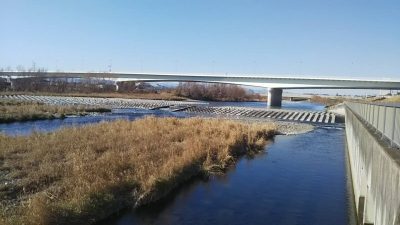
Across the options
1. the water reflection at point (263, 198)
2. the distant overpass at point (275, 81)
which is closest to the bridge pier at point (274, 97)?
the distant overpass at point (275, 81)

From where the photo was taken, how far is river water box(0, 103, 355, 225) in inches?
623

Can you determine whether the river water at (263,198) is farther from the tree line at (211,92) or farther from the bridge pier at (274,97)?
the tree line at (211,92)

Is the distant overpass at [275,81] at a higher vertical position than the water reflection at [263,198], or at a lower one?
higher

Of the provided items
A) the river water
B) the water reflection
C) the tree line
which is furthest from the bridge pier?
the water reflection

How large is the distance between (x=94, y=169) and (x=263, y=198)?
7.28 metres

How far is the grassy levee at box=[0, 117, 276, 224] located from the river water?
29.6 inches

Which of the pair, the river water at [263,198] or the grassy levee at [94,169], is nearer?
the grassy levee at [94,169]

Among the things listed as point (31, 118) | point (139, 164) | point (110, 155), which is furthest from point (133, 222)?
point (31, 118)

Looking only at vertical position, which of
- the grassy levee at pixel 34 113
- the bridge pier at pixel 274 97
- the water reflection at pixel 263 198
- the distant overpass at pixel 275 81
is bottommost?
the water reflection at pixel 263 198

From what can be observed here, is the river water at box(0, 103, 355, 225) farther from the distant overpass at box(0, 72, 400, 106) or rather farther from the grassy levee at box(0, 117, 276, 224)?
the distant overpass at box(0, 72, 400, 106)

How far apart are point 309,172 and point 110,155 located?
1142 centimetres

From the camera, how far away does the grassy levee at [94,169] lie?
45.3 feet

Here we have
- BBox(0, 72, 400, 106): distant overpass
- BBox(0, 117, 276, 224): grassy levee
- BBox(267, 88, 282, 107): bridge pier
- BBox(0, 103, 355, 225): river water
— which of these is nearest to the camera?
BBox(0, 117, 276, 224): grassy levee

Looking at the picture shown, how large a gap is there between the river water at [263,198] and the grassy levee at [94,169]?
29.6 inches
